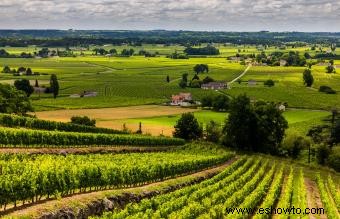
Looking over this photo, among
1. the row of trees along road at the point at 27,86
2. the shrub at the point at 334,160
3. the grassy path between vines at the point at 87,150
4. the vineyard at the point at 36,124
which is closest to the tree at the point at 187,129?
the grassy path between vines at the point at 87,150

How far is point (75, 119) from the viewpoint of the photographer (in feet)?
379

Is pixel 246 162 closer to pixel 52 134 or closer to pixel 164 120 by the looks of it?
pixel 52 134

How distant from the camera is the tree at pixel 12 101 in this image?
111 meters

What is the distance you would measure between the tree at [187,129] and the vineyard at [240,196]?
79.5 feet

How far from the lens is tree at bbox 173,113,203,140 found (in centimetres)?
11262

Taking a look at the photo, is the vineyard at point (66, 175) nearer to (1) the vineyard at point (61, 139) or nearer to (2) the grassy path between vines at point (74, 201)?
(2) the grassy path between vines at point (74, 201)

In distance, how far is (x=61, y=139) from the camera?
81.5m

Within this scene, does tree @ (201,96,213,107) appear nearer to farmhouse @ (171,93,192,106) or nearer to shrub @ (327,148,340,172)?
farmhouse @ (171,93,192,106)

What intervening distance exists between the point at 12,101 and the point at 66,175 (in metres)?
69.4

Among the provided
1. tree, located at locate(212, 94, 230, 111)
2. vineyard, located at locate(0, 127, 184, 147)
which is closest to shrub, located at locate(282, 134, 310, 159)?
vineyard, located at locate(0, 127, 184, 147)

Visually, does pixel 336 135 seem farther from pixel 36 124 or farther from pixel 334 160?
pixel 36 124

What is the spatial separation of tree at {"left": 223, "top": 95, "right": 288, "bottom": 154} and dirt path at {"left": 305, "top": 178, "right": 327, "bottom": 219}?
24.1 metres

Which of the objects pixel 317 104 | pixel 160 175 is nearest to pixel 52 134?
pixel 160 175

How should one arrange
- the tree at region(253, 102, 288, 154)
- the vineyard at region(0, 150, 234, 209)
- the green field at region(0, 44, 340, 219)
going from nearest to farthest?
the vineyard at region(0, 150, 234, 209) → the green field at region(0, 44, 340, 219) → the tree at region(253, 102, 288, 154)
